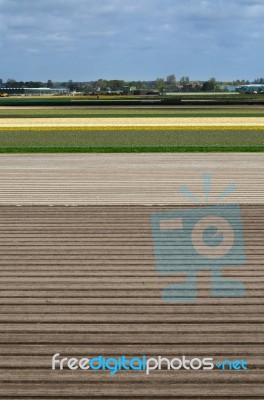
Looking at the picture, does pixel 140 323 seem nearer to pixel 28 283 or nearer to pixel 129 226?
pixel 28 283

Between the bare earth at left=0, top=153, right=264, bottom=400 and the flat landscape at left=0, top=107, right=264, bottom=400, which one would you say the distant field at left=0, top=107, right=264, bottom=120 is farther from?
the bare earth at left=0, top=153, right=264, bottom=400

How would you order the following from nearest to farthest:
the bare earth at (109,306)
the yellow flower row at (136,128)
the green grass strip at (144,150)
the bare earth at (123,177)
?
1. the bare earth at (109,306)
2. the bare earth at (123,177)
3. the green grass strip at (144,150)
4. the yellow flower row at (136,128)

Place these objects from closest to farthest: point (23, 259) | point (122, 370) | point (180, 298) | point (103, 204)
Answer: point (122, 370) → point (180, 298) → point (23, 259) → point (103, 204)

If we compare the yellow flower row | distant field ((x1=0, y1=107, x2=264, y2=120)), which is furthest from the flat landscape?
distant field ((x1=0, y1=107, x2=264, y2=120))

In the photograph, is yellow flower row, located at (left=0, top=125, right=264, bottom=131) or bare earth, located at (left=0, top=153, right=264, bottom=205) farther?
yellow flower row, located at (left=0, top=125, right=264, bottom=131)

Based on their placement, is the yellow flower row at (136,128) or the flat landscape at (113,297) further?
the yellow flower row at (136,128)

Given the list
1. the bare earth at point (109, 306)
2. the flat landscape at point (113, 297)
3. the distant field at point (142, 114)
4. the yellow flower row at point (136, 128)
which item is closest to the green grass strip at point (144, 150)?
the flat landscape at point (113, 297)

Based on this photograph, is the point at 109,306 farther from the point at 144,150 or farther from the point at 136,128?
the point at 136,128

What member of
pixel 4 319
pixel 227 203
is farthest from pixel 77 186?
pixel 4 319

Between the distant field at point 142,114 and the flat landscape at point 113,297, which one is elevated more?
the distant field at point 142,114

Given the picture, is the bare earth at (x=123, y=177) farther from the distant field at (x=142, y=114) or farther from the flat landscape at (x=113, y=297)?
the distant field at (x=142, y=114)

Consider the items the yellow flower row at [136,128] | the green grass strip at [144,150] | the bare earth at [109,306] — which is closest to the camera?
the bare earth at [109,306]
